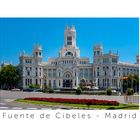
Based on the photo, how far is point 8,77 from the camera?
14.1 m

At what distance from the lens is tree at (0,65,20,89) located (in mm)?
13312

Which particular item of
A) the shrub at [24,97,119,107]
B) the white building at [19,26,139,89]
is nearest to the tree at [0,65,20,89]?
the white building at [19,26,139,89]

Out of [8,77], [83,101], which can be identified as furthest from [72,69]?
[83,101]

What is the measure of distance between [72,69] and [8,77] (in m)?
5.98

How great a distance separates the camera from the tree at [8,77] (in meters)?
13.3

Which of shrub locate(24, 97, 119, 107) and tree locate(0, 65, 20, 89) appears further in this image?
tree locate(0, 65, 20, 89)

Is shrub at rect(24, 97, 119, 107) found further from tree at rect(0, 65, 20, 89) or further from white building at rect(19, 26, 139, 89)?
tree at rect(0, 65, 20, 89)

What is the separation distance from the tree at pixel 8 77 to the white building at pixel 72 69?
27 cm

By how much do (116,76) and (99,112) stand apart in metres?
8.17

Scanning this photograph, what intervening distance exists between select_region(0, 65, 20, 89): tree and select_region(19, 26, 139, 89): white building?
0.90 feet

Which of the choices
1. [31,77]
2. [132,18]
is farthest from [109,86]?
[132,18]

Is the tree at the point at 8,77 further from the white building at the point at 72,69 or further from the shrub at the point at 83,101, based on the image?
the shrub at the point at 83,101

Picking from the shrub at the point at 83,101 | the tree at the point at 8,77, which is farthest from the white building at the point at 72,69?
the shrub at the point at 83,101
